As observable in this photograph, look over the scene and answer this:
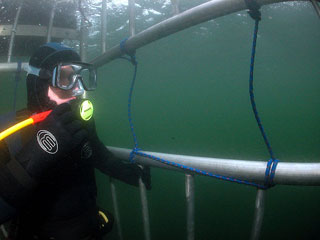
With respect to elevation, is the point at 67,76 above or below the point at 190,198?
above

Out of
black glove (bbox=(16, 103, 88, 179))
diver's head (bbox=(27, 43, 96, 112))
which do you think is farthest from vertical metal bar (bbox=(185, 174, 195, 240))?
diver's head (bbox=(27, 43, 96, 112))

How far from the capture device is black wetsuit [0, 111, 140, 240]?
2.00 m

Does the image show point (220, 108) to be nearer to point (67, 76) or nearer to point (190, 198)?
point (67, 76)

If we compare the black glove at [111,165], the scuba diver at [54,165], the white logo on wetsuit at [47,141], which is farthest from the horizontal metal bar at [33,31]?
the white logo on wetsuit at [47,141]

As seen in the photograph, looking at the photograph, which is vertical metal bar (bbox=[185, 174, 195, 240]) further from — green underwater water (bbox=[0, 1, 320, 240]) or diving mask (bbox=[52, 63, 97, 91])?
green underwater water (bbox=[0, 1, 320, 240])

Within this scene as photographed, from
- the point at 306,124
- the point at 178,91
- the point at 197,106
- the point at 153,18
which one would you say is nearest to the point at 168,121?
the point at 197,106

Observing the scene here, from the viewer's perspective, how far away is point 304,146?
2248 inches

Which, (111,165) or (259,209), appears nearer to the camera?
(259,209)

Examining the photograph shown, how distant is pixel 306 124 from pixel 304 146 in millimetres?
5689

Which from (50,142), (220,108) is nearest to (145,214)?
(50,142)

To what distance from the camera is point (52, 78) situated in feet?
7.13

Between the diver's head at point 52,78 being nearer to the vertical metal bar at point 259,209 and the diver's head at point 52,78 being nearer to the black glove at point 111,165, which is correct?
the black glove at point 111,165

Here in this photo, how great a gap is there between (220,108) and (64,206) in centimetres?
4551

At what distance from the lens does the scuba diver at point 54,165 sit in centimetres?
157
